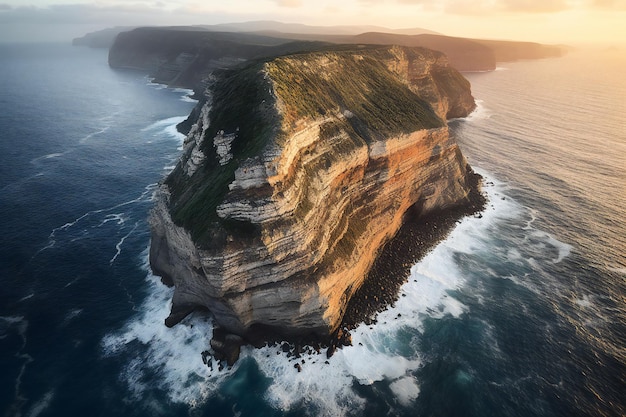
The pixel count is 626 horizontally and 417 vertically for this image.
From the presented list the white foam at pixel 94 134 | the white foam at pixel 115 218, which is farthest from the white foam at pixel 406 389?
the white foam at pixel 94 134

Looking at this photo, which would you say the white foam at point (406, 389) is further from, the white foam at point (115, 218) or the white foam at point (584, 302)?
the white foam at point (115, 218)

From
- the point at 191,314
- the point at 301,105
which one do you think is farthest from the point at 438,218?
the point at 191,314

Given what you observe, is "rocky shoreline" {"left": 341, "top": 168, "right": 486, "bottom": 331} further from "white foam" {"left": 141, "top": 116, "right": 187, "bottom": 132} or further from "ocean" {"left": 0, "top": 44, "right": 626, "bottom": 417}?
"white foam" {"left": 141, "top": 116, "right": 187, "bottom": 132}

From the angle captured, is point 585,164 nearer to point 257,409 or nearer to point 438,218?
point 438,218

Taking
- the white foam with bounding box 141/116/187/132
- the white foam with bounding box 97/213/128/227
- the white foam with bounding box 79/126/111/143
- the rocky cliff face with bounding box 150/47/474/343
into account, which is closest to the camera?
the rocky cliff face with bounding box 150/47/474/343

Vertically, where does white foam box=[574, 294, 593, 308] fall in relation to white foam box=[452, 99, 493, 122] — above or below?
below

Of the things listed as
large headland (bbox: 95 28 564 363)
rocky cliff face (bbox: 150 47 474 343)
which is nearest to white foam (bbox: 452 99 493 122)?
large headland (bbox: 95 28 564 363)

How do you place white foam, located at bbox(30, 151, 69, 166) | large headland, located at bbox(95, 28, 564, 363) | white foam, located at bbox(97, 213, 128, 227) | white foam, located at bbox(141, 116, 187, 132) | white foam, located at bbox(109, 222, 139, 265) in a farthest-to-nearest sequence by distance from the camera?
1. white foam, located at bbox(141, 116, 187, 132)
2. white foam, located at bbox(30, 151, 69, 166)
3. white foam, located at bbox(97, 213, 128, 227)
4. white foam, located at bbox(109, 222, 139, 265)
5. large headland, located at bbox(95, 28, 564, 363)
